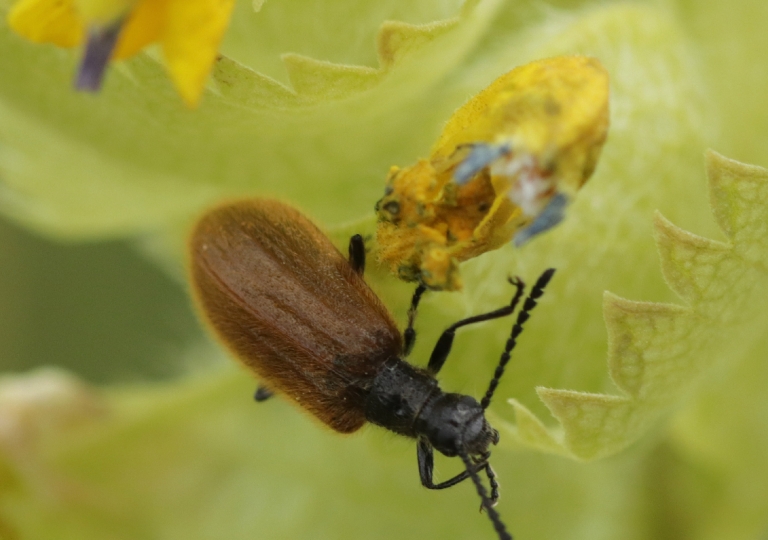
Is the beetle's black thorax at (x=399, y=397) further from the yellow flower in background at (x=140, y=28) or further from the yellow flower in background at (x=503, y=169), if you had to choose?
the yellow flower in background at (x=140, y=28)

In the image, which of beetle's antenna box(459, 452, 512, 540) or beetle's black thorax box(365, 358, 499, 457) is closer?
beetle's antenna box(459, 452, 512, 540)

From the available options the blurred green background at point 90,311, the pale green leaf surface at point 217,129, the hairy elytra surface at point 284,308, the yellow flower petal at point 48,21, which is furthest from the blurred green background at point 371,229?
the blurred green background at point 90,311

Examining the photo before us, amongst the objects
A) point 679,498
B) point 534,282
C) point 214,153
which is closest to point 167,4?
point 214,153

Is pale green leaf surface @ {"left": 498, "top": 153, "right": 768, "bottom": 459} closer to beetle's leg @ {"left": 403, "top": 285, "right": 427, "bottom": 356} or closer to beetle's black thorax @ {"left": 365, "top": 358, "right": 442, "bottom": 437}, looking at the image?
beetle's leg @ {"left": 403, "top": 285, "right": 427, "bottom": 356}

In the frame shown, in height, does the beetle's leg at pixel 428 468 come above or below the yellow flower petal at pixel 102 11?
below

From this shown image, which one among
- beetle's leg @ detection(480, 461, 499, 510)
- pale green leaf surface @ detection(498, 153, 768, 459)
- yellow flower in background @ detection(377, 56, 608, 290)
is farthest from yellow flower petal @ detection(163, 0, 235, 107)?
beetle's leg @ detection(480, 461, 499, 510)

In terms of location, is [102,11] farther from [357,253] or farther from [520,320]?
[520,320]
